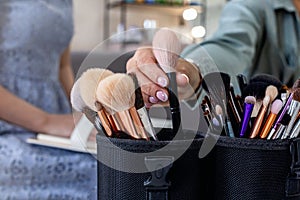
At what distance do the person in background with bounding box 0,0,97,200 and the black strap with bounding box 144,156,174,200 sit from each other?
0.40 meters

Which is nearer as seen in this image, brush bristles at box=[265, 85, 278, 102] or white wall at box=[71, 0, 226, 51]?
brush bristles at box=[265, 85, 278, 102]

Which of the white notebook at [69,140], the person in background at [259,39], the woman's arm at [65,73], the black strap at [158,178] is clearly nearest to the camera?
the black strap at [158,178]

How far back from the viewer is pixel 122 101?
30cm

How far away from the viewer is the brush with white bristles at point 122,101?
30 centimetres

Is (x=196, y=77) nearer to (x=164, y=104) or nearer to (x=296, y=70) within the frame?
(x=164, y=104)

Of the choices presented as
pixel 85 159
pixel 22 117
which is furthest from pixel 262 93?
pixel 22 117

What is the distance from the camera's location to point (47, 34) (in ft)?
2.95

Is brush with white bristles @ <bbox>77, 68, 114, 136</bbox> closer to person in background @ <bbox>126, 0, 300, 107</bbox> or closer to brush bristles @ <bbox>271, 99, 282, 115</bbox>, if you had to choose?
brush bristles @ <bbox>271, 99, 282, 115</bbox>

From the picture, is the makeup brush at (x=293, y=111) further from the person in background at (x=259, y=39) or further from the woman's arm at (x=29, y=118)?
the woman's arm at (x=29, y=118)

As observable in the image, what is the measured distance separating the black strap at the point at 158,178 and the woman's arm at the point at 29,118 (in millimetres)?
503

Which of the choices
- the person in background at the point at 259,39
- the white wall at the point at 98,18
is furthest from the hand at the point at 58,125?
the white wall at the point at 98,18

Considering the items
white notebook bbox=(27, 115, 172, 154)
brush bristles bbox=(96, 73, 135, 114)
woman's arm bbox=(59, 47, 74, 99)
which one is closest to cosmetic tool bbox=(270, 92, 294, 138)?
brush bristles bbox=(96, 73, 135, 114)

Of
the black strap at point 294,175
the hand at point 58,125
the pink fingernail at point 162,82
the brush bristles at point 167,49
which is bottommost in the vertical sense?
the hand at point 58,125

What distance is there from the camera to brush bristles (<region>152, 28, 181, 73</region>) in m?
0.34
